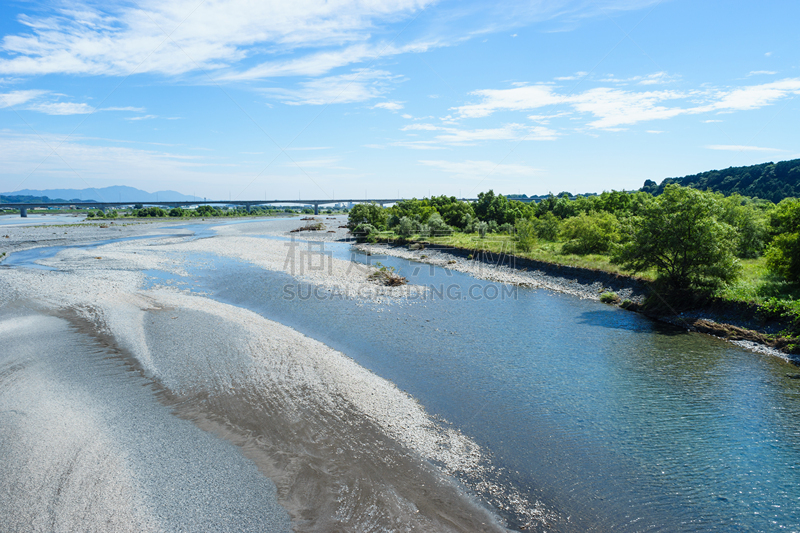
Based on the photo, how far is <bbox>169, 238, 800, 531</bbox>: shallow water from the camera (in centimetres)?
1186

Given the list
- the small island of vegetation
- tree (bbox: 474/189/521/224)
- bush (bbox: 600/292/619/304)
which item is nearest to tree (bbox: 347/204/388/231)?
tree (bbox: 474/189/521/224)

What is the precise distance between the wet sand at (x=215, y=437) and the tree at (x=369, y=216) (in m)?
80.7

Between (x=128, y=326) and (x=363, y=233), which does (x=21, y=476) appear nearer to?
(x=128, y=326)

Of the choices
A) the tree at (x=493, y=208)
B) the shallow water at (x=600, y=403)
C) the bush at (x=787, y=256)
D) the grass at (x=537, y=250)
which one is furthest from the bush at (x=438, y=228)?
the bush at (x=787, y=256)

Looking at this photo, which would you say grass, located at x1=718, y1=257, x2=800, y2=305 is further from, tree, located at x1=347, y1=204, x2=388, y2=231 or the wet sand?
tree, located at x1=347, y1=204, x2=388, y2=231

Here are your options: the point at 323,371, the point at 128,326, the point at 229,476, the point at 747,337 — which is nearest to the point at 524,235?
the point at 747,337

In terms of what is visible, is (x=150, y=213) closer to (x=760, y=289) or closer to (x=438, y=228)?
(x=438, y=228)

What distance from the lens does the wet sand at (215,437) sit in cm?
1065

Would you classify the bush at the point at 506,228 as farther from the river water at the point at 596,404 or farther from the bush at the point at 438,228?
the river water at the point at 596,404

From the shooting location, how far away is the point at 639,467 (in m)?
13.3

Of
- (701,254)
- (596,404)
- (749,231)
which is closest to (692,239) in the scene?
(701,254)

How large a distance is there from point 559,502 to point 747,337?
21686 millimetres

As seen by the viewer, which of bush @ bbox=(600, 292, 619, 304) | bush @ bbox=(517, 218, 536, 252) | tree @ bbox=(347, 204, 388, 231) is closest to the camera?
bush @ bbox=(600, 292, 619, 304)

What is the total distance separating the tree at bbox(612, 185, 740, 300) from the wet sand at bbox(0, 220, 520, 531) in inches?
991
